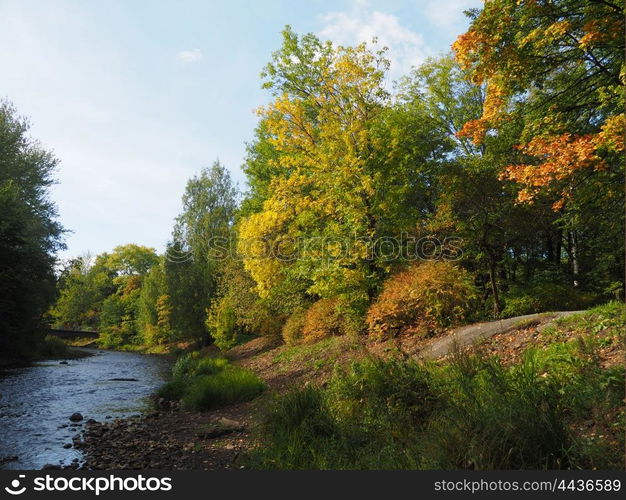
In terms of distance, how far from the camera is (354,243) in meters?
13.3

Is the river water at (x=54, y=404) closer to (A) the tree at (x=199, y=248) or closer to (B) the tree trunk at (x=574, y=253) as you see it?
(A) the tree at (x=199, y=248)

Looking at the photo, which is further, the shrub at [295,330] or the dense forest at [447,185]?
the shrub at [295,330]

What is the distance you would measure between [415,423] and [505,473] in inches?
84.4

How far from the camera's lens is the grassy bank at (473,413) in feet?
13.0

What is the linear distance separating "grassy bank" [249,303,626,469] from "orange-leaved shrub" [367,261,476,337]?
3.47 meters

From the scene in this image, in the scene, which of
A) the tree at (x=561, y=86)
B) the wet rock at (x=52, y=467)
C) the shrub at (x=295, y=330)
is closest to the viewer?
the wet rock at (x=52, y=467)

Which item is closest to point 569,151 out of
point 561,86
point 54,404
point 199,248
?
point 561,86

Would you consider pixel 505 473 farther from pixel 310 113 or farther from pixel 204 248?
pixel 204 248

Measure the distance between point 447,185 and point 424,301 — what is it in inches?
175

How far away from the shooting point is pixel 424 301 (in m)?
11.8

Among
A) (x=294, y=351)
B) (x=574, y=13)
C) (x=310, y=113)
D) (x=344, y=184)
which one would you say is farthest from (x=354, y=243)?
(x=574, y=13)

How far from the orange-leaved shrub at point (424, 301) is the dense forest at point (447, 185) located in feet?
0.16

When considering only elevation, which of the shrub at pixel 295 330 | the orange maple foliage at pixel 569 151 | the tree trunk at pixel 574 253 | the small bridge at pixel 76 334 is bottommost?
the small bridge at pixel 76 334

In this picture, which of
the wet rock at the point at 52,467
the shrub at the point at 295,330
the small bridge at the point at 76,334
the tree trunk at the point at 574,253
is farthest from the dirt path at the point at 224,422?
the small bridge at the point at 76,334
